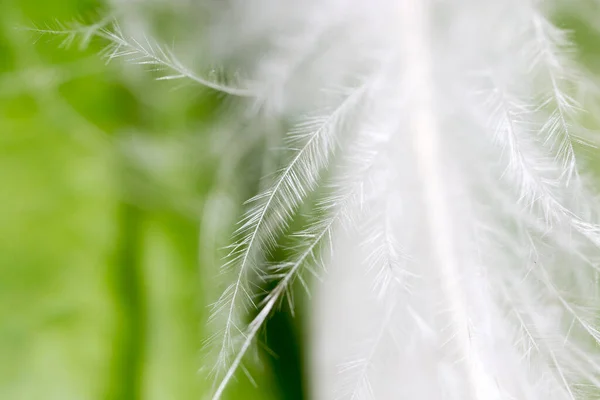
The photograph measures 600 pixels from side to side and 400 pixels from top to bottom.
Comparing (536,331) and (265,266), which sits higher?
(265,266)

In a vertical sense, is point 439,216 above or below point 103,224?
below

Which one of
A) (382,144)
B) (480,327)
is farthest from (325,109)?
(480,327)

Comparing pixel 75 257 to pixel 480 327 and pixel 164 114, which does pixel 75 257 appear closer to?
pixel 164 114
